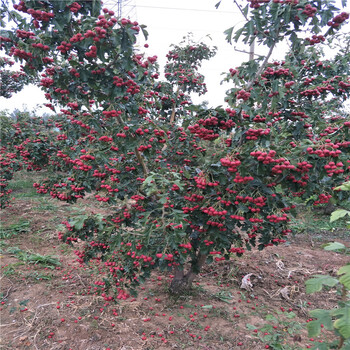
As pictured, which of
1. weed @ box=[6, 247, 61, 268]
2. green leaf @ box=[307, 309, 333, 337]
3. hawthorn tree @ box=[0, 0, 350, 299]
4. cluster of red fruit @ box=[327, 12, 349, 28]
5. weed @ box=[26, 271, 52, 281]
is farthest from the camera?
weed @ box=[6, 247, 61, 268]

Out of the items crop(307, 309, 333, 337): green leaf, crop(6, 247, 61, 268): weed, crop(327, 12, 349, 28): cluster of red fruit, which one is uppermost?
crop(327, 12, 349, 28): cluster of red fruit

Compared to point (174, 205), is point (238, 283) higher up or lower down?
lower down

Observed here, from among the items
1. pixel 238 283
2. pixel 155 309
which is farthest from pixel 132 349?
pixel 238 283

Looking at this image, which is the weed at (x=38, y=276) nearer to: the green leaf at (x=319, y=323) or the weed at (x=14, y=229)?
the weed at (x=14, y=229)

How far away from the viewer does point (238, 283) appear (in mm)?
4242

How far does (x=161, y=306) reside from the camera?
3.59 metres

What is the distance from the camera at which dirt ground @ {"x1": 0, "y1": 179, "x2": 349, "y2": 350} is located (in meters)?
2.97

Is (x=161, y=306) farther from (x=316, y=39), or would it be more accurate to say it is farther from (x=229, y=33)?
(x=316, y=39)

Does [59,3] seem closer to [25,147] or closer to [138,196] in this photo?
[138,196]

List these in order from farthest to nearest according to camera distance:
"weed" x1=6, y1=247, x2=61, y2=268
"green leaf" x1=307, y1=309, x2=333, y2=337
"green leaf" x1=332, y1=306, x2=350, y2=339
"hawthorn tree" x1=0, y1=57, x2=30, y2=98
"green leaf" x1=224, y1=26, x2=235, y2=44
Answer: "hawthorn tree" x1=0, y1=57, x2=30, y2=98 → "weed" x1=6, y1=247, x2=61, y2=268 → "green leaf" x1=224, y1=26, x2=235, y2=44 → "green leaf" x1=307, y1=309, x2=333, y2=337 → "green leaf" x1=332, y1=306, x2=350, y2=339

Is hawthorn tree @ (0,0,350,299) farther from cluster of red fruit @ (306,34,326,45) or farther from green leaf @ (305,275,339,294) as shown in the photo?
green leaf @ (305,275,339,294)

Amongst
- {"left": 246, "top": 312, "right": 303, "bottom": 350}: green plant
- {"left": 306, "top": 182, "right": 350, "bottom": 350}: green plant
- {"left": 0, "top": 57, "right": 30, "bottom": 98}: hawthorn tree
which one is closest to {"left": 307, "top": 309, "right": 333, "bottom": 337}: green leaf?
{"left": 306, "top": 182, "right": 350, "bottom": 350}: green plant

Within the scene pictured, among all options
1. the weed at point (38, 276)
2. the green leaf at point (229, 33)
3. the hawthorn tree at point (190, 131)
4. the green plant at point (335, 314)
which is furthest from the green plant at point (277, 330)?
the green leaf at point (229, 33)

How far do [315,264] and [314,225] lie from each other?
92.0 inches
